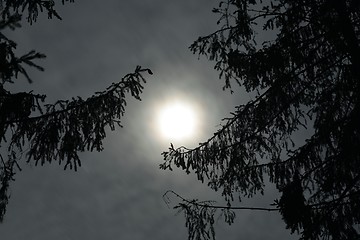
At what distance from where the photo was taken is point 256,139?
691 cm

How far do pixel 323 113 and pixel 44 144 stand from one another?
4.49m

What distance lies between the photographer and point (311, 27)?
6.35m

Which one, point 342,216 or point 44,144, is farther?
point 342,216

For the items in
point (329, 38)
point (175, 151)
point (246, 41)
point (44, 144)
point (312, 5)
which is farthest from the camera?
point (246, 41)

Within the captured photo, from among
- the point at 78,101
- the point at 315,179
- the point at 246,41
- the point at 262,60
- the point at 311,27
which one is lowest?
the point at 315,179

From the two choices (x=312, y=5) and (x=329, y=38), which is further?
(x=312, y=5)

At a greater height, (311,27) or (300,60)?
(311,27)

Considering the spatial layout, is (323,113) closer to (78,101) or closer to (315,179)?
(315,179)

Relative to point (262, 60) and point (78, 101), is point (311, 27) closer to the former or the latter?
point (262, 60)

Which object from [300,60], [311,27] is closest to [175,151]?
[300,60]

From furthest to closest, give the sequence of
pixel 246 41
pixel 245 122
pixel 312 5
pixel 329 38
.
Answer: pixel 246 41 → pixel 245 122 → pixel 312 5 → pixel 329 38

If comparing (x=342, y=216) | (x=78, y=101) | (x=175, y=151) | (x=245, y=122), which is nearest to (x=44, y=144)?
(x=78, y=101)

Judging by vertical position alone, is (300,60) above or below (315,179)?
above

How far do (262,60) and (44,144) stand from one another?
382cm
